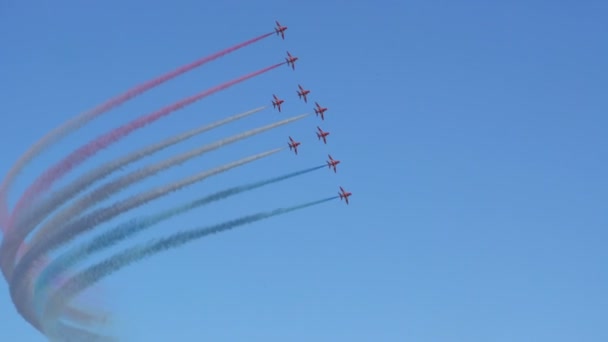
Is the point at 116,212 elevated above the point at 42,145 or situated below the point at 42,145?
below

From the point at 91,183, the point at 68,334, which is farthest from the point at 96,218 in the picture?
the point at 68,334

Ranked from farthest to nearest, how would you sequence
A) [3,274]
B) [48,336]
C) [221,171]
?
[48,336] < [3,274] < [221,171]

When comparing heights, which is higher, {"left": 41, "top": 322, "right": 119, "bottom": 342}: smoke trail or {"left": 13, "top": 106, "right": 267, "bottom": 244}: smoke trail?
{"left": 13, "top": 106, "right": 267, "bottom": 244}: smoke trail

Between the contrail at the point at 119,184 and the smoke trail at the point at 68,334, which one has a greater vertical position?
the contrail at the point at 119,184

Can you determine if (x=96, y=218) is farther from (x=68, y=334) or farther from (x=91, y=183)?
(x=68, y=334)

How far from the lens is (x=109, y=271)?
47812 mm

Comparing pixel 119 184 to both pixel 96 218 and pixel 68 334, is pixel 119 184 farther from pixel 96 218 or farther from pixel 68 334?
pixel 68 334

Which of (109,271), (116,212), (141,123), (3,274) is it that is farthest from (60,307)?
(141,123)

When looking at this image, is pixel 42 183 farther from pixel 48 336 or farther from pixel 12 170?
pixel 48 336

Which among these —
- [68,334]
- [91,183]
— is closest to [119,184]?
[91,183]

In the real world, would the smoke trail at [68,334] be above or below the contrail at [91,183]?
below

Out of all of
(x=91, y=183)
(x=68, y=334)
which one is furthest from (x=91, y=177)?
(x=68, y=334)

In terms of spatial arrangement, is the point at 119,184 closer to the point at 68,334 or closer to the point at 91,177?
the point at 91,177

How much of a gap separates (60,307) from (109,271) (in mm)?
7876
